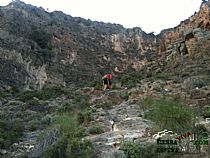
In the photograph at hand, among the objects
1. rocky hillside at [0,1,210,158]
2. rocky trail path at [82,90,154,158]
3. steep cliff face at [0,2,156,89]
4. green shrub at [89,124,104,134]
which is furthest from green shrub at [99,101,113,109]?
steep cliff face at [0,2,156,89]

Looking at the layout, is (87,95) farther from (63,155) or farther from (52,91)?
(63,155)

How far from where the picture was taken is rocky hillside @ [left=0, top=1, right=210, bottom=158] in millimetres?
8969

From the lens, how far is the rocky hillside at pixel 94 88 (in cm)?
897

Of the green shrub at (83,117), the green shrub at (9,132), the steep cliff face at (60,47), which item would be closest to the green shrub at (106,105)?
the green shrub at (83,117)

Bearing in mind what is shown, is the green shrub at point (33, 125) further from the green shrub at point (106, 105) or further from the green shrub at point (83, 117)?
the green shrub at point (106, 105)

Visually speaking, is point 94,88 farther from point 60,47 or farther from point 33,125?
point 60,47

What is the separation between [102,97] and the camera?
20.0 m

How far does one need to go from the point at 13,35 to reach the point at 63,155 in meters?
31.1

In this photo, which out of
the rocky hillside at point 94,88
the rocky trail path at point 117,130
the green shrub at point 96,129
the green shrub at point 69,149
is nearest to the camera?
the green shrub at point 69,149

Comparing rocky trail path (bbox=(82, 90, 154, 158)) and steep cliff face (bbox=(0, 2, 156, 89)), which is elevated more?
steep cliff face (bbox=(0, 2, 156, 89))

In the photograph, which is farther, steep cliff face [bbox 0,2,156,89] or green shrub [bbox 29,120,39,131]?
steep cliff face [bbox 0,2,156,89]

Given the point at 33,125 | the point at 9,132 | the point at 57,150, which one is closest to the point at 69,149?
the point at 57,150

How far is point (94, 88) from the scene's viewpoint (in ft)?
80.6

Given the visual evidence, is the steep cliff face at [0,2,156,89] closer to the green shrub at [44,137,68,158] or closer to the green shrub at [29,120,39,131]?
the green shrub at [29,120,39,131]
